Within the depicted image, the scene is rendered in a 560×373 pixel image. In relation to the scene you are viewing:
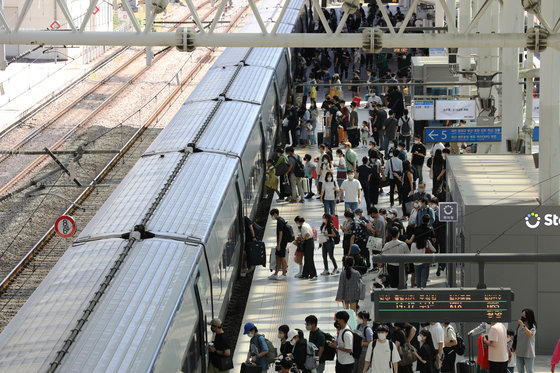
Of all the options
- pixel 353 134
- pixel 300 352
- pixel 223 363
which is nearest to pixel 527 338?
pixel 300 352

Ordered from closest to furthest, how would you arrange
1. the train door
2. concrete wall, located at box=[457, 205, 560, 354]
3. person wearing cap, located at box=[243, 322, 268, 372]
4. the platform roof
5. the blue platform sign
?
the train door → person wearing cap, located at box=[243, 322, 268, 372] → concrete wall, located at box=[457, 205, 560, 354] → the platform roof → the blue platform sign

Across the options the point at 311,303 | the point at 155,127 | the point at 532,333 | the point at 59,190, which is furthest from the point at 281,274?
the point at 155,127

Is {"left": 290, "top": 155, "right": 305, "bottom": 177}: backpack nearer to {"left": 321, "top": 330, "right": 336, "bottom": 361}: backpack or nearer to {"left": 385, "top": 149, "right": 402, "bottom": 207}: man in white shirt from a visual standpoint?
{"left": 385, "top": 149, "right": 402, "bottom": 207}: man in white shirt

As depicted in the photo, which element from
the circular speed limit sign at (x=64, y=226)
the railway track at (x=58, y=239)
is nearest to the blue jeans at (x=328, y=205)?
the railway track at (x=58, y=239)

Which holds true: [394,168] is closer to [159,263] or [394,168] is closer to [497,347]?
[497,347]

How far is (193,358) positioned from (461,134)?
10.9 meters

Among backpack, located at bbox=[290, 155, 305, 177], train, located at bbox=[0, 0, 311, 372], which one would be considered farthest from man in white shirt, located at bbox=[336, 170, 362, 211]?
backpack, located at bbox=[290, 155, 305, 177]

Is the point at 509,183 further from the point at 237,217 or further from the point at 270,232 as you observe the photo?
the point at 270,232

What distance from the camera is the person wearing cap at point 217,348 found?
1556cm

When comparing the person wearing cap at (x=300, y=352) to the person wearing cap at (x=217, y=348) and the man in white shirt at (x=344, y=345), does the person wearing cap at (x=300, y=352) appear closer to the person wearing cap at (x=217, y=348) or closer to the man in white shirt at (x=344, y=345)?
the man in white shirt at (x=344, y=345)

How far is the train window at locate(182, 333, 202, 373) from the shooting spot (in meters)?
14.1

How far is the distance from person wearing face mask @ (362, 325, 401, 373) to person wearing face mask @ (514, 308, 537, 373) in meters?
1.97

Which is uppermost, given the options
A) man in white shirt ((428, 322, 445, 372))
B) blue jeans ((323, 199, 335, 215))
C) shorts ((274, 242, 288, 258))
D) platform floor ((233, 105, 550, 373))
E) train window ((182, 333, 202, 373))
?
blue jeans ((323, 199, 335, 215))

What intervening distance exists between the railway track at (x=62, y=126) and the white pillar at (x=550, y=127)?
1251cm
